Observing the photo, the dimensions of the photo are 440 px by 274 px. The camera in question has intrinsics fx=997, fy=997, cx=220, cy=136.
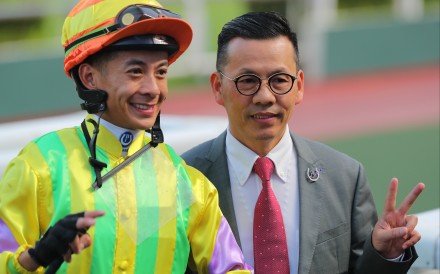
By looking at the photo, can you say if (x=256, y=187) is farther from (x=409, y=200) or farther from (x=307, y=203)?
(x=409, y=200)

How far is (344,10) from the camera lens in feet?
59.8

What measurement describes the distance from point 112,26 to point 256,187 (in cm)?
95

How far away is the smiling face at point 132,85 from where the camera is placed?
3123 millimetres

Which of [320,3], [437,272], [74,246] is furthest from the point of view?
[320,3]

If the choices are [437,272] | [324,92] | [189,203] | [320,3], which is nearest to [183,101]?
[324,92]

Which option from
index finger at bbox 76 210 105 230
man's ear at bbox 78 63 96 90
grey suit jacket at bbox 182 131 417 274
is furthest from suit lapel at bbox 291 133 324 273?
index finger at bbox 76 210 105 230

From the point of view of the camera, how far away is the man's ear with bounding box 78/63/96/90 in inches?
Result: 125

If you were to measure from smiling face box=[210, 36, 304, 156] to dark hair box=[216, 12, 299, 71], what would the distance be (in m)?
0.02

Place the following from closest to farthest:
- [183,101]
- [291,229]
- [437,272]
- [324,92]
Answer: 1. [291,229]
2. [437,272]
3. [183,101]
4. [324,92]

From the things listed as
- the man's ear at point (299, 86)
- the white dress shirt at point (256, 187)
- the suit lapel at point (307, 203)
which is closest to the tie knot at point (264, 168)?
the white dress shirt at point (256, 187)

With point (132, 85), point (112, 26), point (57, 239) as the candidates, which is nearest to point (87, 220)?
point (57, 239)

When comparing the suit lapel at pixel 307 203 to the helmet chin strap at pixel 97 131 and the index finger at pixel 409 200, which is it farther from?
the helmet chin strap at pixel 97 131

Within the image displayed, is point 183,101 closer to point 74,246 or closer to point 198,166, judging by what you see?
point 198,166

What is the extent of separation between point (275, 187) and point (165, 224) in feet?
2.28
